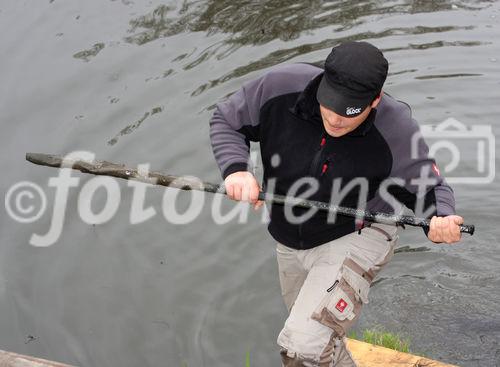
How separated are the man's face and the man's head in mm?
13

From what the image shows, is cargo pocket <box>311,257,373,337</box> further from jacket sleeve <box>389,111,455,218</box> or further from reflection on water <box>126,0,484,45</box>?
reflection on water <box>126,0,484,45</box>

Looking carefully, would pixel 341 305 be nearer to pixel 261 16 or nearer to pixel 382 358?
pixel 382 358

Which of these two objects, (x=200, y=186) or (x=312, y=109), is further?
(x=200, y=186)

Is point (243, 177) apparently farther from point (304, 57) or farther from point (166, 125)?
point (304, 57)

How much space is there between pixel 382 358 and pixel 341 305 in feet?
3.25

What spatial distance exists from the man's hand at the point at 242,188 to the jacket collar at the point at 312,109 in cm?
49

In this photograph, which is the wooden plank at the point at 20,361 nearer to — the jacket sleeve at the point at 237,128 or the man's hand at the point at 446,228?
the jacket sleeve at the point at 237,128

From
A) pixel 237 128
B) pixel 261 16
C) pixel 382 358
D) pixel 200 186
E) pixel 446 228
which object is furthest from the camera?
pixel 261 16

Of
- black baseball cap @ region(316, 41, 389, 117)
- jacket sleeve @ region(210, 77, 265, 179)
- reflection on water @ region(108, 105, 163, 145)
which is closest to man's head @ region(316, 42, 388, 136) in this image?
black baseball cap @ region(316, 41, 389, 117)

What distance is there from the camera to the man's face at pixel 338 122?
4.10 m

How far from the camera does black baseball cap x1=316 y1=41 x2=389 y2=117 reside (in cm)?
396

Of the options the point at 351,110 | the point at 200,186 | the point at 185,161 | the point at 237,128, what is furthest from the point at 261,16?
the point at 351,110

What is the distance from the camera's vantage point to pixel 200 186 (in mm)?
4484

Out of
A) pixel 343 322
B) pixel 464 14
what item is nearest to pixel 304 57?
pixel 464 14
